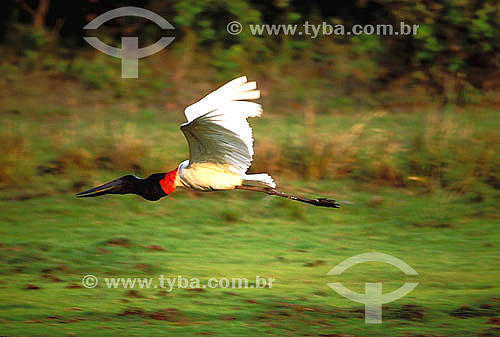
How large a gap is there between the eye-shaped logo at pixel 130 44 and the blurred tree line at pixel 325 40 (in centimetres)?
9

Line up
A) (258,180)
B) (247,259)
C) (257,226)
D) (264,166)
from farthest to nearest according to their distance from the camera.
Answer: (264,166), (257,226), (247,259), (258,180)

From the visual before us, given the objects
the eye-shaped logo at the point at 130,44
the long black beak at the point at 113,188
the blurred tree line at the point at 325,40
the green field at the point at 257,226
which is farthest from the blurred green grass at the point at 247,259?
the eye-shaped logo at the point at 130,44

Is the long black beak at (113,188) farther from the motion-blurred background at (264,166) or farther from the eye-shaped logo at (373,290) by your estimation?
the eye-shaped logo at (373,290)

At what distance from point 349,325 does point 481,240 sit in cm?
246

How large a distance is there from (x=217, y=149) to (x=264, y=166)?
3.35 metres

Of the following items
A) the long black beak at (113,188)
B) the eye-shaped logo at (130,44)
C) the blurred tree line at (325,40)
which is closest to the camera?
the long black beak at (113,188)

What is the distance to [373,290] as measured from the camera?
6402 millimetres

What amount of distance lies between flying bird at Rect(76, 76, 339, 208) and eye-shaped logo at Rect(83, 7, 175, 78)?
5840 millimetres

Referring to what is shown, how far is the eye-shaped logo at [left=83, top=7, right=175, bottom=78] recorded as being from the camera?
12.3 meters

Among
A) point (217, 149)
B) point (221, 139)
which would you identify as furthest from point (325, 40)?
point (221, 139)

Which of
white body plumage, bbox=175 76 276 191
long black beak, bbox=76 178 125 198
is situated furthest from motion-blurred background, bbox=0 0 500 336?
white body plumage, bbox=175 76 276 191

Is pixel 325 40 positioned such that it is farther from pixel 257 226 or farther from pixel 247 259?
pixel 247 259

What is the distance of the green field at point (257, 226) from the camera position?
5.84 metres

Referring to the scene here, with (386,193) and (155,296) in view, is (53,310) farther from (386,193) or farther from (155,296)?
(386,193)
